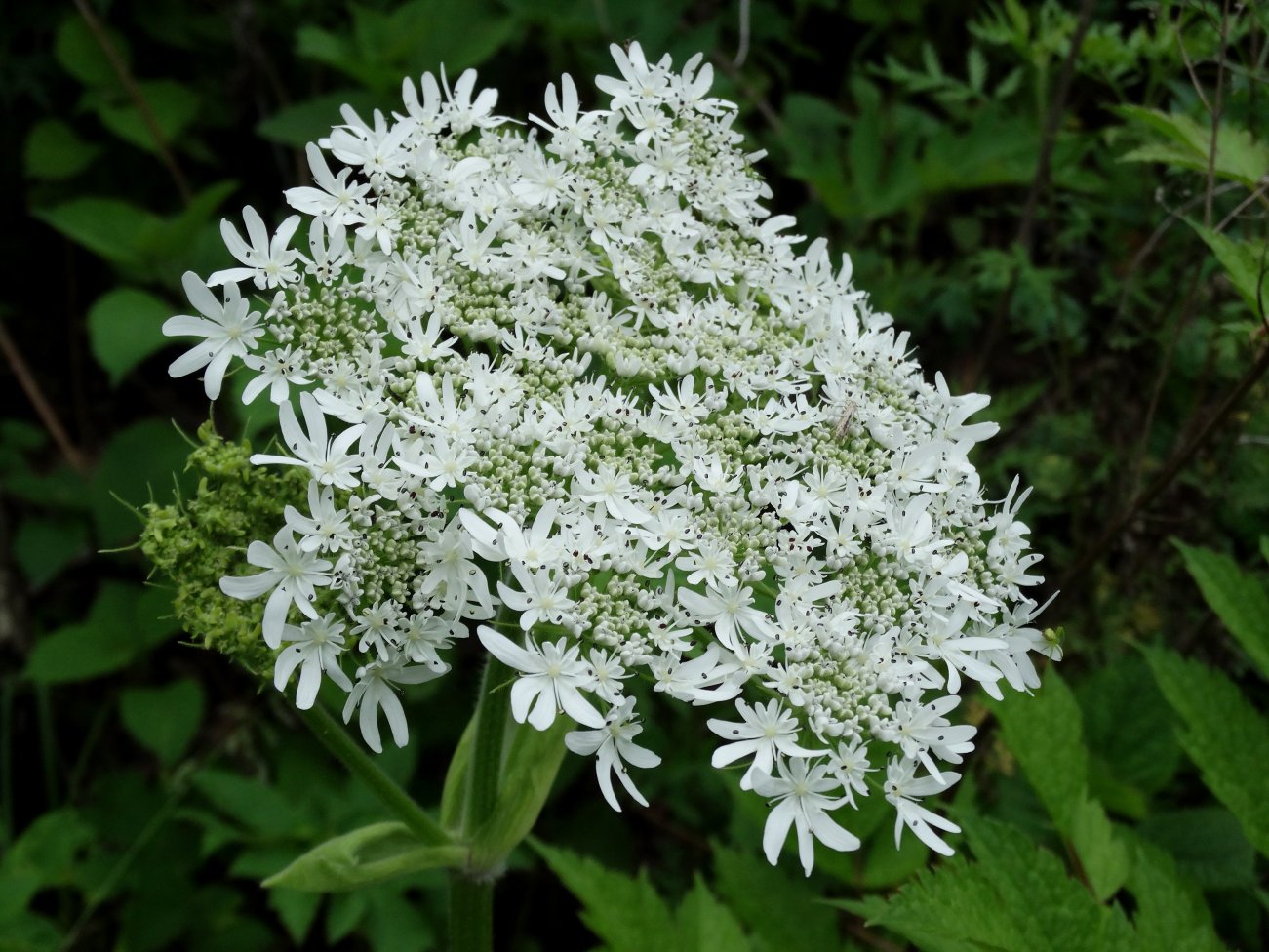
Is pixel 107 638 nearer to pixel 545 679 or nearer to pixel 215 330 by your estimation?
pixel 215 330

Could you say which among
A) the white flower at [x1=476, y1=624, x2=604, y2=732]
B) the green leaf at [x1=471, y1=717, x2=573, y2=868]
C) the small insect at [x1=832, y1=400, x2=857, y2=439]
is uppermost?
the small insect at [x1=832, y1=400, x2=857, y2=439]

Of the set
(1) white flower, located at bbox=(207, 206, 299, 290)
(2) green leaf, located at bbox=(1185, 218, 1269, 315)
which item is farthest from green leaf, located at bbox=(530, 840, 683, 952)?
(2) green leaf, located at bbox=(1185, 218, 1269, 315)

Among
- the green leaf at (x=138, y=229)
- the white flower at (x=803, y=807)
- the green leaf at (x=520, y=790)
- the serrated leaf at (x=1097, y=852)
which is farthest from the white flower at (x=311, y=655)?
the green leaf at (x=138, y=229)

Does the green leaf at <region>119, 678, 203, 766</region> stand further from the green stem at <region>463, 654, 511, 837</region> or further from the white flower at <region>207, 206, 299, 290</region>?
the white flower at <region>207, 206, 299, 290</region>

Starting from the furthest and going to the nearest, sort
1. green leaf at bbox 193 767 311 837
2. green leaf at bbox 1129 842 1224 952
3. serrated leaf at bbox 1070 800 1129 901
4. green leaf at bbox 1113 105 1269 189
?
1. green leaf at bbox 193 767 311 837
2. green leaf at bbox 1113 105 1269 189
3. serrated leaf at bbox 1070 800 1129 901
4. green leaf at bbox 1129 842 1224 952

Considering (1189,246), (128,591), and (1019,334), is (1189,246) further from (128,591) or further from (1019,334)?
(128,591)

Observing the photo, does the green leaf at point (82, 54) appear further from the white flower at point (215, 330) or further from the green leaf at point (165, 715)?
the white flower at point (215, 330)

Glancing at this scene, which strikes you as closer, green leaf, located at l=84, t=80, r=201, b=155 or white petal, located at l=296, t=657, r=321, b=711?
white petal, located at l=296, t=657, r=321, b=711

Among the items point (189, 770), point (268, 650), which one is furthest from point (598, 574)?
point (189, 770)
